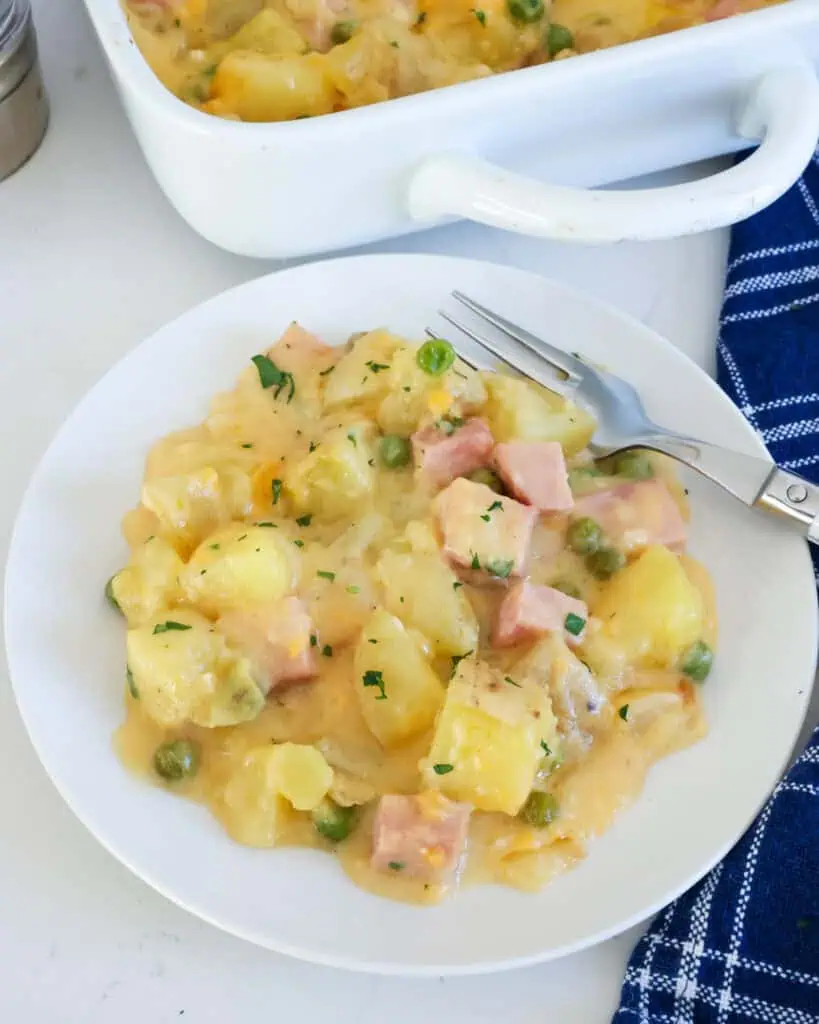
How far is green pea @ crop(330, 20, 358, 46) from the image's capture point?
1581mm

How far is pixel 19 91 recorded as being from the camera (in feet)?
5.59

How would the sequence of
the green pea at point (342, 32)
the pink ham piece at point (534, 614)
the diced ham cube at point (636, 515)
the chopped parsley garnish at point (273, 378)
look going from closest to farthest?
the pink ham piece at point (534, 614), the diced ham cube at point (636, 515), the chopped parsley garnish at point (273, 378), the green pea at point (342, 32)

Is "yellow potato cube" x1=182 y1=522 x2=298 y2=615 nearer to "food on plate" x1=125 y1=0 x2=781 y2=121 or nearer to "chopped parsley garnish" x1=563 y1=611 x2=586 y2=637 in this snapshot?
"chopped parsley garnish" x1=563 y1=611 x2=586 y2=637

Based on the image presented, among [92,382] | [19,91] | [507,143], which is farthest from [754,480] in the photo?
[19,91]

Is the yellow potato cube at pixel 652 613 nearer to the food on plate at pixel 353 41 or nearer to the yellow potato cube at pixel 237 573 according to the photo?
the yellow potato cube at pixel 237 573

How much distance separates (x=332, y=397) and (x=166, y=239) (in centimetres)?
49

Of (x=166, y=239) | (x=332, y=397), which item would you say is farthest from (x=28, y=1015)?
(x=166, y=239)

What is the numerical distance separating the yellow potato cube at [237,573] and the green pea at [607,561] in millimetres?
341

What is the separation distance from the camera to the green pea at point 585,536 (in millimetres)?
1335

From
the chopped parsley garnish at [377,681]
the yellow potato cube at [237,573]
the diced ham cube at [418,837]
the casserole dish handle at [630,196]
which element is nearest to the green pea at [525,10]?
the casserole dish handle at [630,196]

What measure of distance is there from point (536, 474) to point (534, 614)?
7.0 inches

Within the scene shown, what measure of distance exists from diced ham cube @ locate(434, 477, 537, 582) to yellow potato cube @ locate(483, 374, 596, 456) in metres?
0.12

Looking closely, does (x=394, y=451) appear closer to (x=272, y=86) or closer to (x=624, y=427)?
(x=624, y=427)

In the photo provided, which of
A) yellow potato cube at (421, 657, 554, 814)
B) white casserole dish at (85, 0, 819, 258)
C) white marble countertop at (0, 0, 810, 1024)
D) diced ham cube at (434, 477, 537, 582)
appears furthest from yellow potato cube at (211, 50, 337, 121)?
yellow potato cube at (421, 657, 554, 814)
